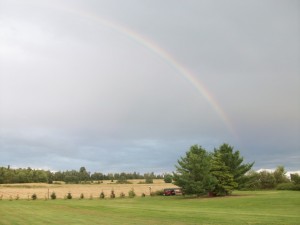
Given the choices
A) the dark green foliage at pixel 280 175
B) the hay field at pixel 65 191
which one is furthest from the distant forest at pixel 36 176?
the dark green foliage at pixel 280 175

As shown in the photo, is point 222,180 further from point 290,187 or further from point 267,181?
point 267,181

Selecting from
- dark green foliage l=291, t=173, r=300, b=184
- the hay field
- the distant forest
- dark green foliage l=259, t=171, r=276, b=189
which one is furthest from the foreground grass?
the distant forest

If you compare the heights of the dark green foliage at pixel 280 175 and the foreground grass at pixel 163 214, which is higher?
the dark green foliage at pixel 280 175

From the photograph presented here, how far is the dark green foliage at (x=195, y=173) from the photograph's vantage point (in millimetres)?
50125

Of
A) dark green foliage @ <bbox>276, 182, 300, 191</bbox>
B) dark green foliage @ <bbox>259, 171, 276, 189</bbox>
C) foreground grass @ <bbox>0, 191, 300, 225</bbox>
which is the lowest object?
foreground grass @ <bbox>0, 191, 300, 225</bbox>

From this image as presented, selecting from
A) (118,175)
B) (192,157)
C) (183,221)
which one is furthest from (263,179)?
(118,175)

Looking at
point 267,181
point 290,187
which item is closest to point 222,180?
point 290,187

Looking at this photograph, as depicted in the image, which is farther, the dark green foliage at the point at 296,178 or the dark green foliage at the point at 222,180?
the dark green foliage at the point at 296,178

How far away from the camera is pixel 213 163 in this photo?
53625 millimetres

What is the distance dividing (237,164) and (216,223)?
36359mm

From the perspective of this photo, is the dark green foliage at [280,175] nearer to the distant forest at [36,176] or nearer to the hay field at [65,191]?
the hay field at [65,191]

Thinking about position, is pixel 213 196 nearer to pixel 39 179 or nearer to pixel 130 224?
pixel 130 224

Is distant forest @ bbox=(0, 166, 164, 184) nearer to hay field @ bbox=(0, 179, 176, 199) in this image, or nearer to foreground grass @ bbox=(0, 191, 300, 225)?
hay field @ bbox=(0, 179, 176, 199)

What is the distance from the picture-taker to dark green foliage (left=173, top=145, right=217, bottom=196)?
50.1 m
